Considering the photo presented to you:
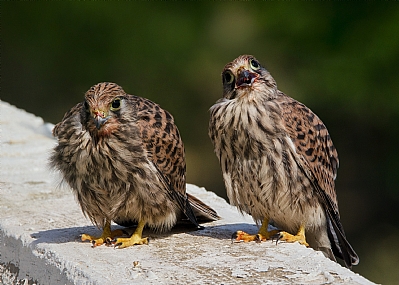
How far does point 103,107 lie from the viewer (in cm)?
354

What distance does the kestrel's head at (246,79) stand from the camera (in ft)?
12.5

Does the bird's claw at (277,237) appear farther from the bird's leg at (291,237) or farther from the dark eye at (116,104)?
the dark eye at (116,104)

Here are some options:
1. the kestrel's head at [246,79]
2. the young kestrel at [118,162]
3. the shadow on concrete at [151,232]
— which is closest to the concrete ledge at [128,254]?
the shadow on concrete at [151,232]

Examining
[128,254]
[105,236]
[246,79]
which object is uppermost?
[246,79]

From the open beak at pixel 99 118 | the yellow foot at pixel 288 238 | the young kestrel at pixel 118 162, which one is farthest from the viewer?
the yellow foot at pixel 288 238

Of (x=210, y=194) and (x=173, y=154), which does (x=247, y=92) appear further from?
(x=210, y=194)

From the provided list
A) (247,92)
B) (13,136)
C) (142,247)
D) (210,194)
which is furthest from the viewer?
(13,136)

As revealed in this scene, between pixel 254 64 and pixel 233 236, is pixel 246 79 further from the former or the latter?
pixel 233 236

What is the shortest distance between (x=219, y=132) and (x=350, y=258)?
96cm

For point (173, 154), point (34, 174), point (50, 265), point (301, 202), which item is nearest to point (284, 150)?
point (301, 202)

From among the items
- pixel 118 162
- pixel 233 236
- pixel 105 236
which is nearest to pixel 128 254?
pixel 105 236

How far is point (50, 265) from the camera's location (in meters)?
3.35

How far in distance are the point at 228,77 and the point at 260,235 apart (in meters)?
0.79

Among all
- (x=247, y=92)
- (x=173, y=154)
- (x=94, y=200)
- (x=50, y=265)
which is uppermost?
(x=247, y=92)
